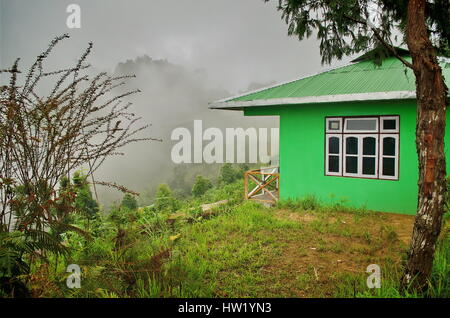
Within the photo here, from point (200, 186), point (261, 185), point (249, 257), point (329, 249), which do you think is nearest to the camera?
point (249, 257)

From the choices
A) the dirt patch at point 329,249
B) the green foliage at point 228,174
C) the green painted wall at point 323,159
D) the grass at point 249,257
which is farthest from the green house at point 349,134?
the green foliage at point 228,174

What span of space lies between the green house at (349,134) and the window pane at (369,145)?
21 millimetres

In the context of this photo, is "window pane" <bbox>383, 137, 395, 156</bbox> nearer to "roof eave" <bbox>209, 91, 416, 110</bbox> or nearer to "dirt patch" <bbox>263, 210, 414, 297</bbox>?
"roof eave" <bbox>209, 91, 416, 110</bbox>

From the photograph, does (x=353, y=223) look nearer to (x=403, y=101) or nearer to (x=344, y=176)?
(x=344, y=176)

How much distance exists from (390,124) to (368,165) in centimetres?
104

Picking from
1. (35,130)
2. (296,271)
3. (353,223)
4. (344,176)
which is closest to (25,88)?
(35,130)

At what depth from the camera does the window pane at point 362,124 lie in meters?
7.67

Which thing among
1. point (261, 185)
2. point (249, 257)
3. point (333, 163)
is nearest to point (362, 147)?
point (333, 163)

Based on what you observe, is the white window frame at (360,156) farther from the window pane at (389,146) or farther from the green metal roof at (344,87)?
the green metal roof at (344,87)

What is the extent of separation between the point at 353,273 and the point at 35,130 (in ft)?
12.9

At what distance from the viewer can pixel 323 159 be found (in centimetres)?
822

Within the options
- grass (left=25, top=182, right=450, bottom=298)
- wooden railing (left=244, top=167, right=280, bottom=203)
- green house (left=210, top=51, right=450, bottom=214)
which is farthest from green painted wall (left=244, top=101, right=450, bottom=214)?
grass (left=25, top=182, right=450, bottom=298)

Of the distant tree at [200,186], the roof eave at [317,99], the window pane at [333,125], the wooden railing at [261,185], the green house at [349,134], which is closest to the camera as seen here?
the roof eave at [317,99]

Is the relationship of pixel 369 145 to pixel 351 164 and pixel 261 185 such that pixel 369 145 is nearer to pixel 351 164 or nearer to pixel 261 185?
pixel 351 164
